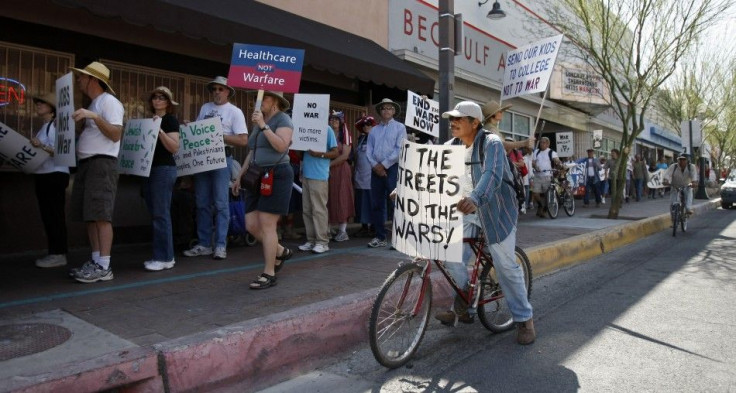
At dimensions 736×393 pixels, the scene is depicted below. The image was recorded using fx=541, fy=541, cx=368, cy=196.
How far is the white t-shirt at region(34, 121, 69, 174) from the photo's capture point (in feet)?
18.0

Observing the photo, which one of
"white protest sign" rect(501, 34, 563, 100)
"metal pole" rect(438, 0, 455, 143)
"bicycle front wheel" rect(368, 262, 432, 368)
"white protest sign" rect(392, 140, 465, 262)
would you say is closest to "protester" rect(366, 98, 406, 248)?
"metal pole" rect(438, 0, 455, 143)

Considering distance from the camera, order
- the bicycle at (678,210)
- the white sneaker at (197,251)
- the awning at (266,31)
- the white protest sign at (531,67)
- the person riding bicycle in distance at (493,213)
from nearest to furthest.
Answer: the person riding bicycle in distance at (493,213) → the awning at (266,31) → the white sneaker at (197,251) → the white protest sign at (531,67) → the bicycle at (678,210)

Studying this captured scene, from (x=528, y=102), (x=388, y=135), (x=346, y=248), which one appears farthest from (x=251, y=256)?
(x=528, y=102)

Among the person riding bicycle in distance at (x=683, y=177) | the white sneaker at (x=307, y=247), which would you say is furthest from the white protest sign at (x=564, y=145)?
the white sneaker at (x=307, y=247)

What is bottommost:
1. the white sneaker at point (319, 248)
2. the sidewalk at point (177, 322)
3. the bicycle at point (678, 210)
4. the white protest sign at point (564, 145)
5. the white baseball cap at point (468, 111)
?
the sidewalk at point (177, 322)

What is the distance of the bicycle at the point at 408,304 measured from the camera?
3.51 metres

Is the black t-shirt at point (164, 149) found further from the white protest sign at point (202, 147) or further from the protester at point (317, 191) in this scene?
the protester at point (317, 191)

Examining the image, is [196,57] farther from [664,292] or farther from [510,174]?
[664,292]

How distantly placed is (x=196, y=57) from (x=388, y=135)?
3080mm

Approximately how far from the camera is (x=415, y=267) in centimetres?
372

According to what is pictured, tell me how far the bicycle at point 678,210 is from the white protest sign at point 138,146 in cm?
981

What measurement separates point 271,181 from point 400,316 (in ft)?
5.91

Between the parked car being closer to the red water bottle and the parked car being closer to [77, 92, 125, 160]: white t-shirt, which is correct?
the red water bottle

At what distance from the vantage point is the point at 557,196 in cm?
1281
